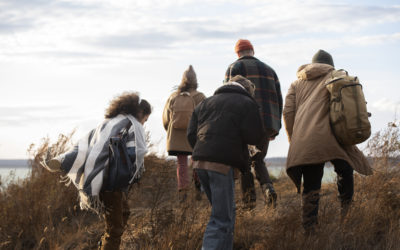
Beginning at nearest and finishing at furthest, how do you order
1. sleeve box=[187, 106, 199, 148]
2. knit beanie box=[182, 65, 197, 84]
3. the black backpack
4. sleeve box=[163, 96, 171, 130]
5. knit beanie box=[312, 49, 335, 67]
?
sleeve box=[187, 106, 199, 148] < the black backpack < knit beanie box=[312, 49, 335, 67] < knit beanie box=[182, 65, 197, 84] < sleeve box=[163, 96, 171, 130]

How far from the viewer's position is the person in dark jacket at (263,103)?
5684mm

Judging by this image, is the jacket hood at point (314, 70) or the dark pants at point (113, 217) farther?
the jacket hood at point (314, 70)

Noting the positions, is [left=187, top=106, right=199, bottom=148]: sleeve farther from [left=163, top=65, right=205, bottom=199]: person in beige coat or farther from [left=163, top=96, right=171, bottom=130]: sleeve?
[left=163, top=96, right=171, bottom=130]: sleeve

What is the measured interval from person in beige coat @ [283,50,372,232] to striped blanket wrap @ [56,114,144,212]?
153 cm

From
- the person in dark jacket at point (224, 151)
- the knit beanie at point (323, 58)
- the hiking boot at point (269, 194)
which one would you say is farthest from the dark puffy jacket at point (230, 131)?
the hiking boot at point (269, 194)

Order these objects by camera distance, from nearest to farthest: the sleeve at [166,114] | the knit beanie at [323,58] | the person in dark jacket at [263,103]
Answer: the knit beanie at [323,58] → the person in dark jacket at [263,103] → the sleeve at [166,114]

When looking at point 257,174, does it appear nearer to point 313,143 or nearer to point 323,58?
point 313,143

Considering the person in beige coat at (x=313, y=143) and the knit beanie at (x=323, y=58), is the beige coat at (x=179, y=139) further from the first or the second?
the knit beanie at (x=323, y=58)

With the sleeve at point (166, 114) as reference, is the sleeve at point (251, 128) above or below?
below

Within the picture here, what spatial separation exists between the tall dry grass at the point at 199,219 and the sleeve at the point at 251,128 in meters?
1.00

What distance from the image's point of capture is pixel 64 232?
666 cm

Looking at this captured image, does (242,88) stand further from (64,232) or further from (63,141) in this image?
(63,141)

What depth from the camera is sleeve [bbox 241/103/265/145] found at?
389 centimetres

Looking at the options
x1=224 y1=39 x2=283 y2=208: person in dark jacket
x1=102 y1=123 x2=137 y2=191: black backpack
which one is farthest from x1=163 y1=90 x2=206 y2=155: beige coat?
x1=102 y1=123 x2=137 y2=191: black backpack
